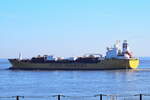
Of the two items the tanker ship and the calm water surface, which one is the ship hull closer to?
the tanker ship

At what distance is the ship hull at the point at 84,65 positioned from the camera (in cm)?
12282

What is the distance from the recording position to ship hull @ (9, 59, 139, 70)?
122819 millimetres

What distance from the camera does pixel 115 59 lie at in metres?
123

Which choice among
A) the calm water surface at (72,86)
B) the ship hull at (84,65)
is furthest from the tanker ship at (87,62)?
the calm water surface at (72,86)

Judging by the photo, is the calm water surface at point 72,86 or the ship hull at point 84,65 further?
the ship hull at point 84,65

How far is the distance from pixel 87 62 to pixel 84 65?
1.47 metres

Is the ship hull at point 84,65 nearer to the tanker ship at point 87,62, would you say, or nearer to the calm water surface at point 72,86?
the tanker ship at point 87,62

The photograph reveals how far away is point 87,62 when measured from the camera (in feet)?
424

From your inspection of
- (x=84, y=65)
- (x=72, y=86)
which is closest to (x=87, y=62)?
(x=84, y=65)

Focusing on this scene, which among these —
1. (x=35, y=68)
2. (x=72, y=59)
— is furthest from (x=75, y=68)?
(x=35, y=68)

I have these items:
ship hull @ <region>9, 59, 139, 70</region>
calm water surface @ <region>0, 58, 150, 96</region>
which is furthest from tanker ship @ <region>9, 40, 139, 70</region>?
calm water surface @ <region>0, 58, 150, 96</region>

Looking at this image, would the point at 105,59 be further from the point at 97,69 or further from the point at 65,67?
the point at 65,67

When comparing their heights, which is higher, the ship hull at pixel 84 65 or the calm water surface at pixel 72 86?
the ship hull at pixel 84 65

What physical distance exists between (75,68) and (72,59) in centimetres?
242
